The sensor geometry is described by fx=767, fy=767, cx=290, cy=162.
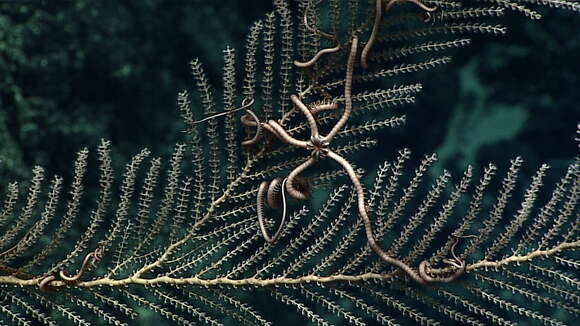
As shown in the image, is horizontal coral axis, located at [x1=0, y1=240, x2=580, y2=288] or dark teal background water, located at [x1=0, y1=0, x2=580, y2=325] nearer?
horizontal coral axis, located at [x1=0, y1=240, x2=580, y2=288]

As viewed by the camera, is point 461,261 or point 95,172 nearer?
point 461,261

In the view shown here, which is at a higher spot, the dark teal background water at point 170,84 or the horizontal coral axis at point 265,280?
the dark teal background water at point 170,84

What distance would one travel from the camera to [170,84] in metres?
1.75

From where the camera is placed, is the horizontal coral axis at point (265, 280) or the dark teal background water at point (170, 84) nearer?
the horizontal coral axis at point (265, 280)

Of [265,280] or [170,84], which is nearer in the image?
[265,280]

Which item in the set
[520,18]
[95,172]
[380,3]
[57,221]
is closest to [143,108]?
[95,172]

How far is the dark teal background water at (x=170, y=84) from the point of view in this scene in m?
1.71

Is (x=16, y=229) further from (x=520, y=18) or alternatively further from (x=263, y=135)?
(x=520, y=18)

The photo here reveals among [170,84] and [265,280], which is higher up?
[170,84]

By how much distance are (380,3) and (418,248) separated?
46cm

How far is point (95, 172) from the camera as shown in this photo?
175 centimetres

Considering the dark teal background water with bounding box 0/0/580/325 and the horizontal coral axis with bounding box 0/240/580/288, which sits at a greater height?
the dark teal background water with bounding box 0/0/580/325

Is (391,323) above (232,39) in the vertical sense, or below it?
below

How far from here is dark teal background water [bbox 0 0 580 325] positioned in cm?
171
